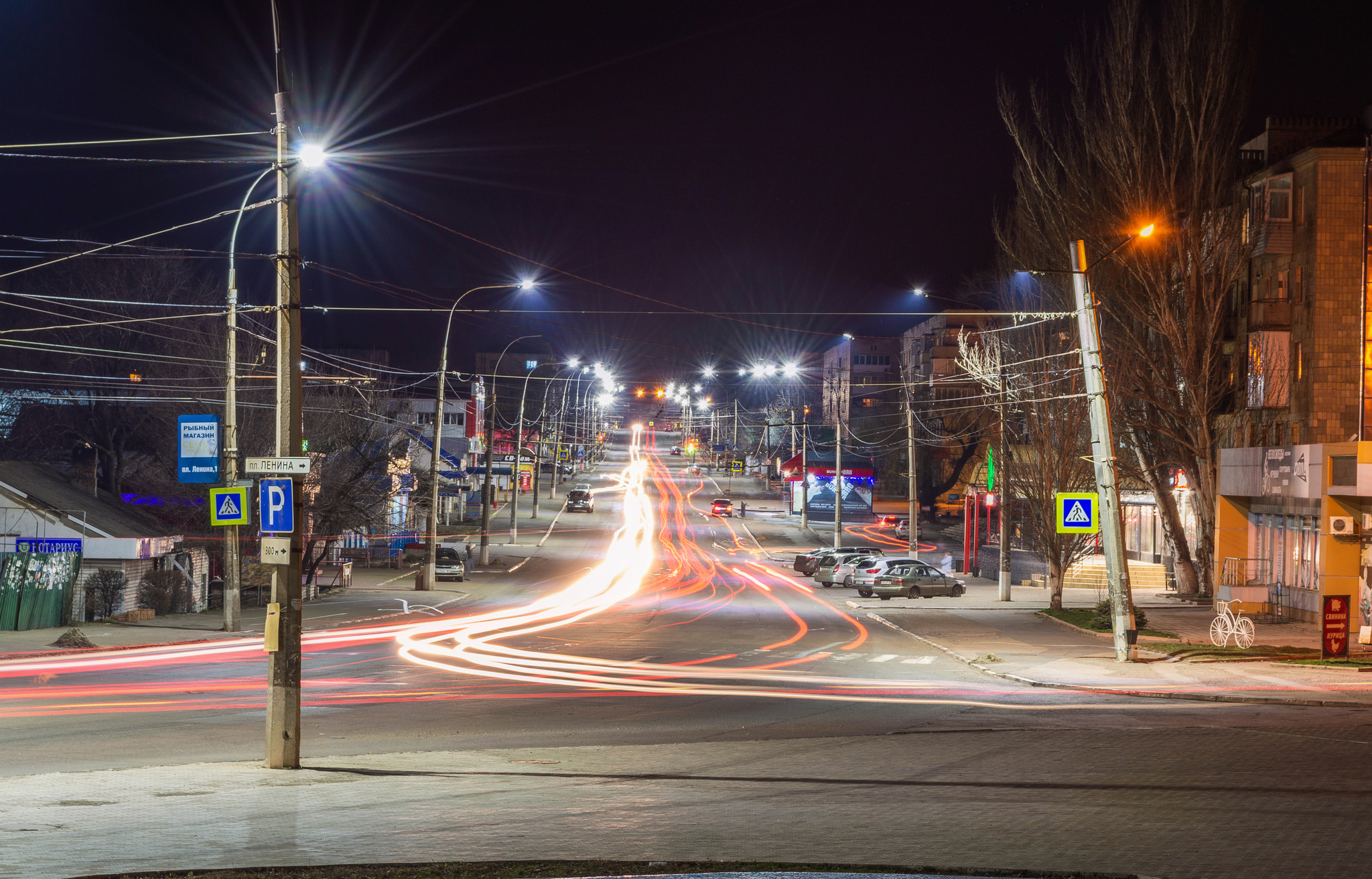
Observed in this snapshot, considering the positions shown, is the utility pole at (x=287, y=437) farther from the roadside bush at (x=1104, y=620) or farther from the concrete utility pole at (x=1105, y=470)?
the roadside bush at (x=1104, y=620)

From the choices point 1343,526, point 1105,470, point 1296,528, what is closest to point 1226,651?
point 1105,470

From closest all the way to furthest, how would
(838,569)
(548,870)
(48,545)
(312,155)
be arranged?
1. (548,870)
2. (312,155)
3. (48,545)
4. (838,569)

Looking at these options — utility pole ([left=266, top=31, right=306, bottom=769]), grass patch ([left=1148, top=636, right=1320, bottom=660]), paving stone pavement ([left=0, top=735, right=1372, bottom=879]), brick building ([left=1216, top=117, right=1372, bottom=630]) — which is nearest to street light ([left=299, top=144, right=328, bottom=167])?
utility pole ([left=266, top=31, right=306, bottom=769])

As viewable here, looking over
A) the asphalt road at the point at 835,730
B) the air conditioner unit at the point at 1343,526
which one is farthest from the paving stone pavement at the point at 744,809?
the air conditioner unit at the point at 1343,526

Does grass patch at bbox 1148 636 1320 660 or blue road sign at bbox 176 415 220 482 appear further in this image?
blue road sign at bbox 176 415 220 482

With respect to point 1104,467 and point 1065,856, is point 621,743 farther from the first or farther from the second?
point 1104,467

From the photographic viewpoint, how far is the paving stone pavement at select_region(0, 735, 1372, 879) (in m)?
7.97

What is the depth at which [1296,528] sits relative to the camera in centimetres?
3266

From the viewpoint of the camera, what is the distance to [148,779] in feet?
35.7

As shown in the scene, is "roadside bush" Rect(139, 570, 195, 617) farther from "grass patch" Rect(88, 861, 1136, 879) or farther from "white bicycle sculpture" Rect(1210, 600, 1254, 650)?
"white bicycle sculpture" Rect(1210, 600, 1254, 650)

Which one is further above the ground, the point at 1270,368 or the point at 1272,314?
the point at 1272,314

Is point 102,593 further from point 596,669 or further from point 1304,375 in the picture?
point 1304,375

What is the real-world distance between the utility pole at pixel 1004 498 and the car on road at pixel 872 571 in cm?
374

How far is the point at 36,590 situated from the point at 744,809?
24.9m
